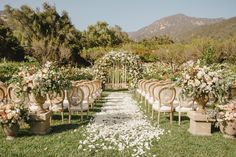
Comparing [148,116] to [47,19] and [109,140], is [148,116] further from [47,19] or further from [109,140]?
[47,19]

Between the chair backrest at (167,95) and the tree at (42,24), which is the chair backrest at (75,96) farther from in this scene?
the tree at (42,24)

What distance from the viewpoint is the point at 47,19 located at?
44.3 meters

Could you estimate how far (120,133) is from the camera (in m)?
6.92

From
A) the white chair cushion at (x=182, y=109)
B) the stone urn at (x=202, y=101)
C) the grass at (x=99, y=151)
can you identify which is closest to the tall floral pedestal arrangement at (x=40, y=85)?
the grass at (x=99, y=151)

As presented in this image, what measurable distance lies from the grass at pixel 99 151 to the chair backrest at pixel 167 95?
0.89 m

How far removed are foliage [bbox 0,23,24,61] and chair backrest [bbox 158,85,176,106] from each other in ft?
95.7

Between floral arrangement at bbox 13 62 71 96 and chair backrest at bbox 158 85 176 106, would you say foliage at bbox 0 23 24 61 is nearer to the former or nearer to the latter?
floral arrangement at bbox 13 62 71 96

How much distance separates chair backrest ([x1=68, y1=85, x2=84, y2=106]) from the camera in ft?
26.9

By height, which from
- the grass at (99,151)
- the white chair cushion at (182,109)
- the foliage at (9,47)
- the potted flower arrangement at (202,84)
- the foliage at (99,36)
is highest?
the foliage at (99,36)

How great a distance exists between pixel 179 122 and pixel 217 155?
2624 millimetres

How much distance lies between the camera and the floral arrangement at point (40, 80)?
23.4ft

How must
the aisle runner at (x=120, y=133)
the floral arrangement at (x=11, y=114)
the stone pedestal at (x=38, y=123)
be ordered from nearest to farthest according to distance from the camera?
1. the aisle runner at (x=120, y=133)
2. the floral arrangement at (x=11, y=114)
3. the stone pedestal at (x=38, y=123)

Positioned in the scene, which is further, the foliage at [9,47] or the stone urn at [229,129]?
the foliage at [9,47]

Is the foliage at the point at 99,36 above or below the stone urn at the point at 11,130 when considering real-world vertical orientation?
above
